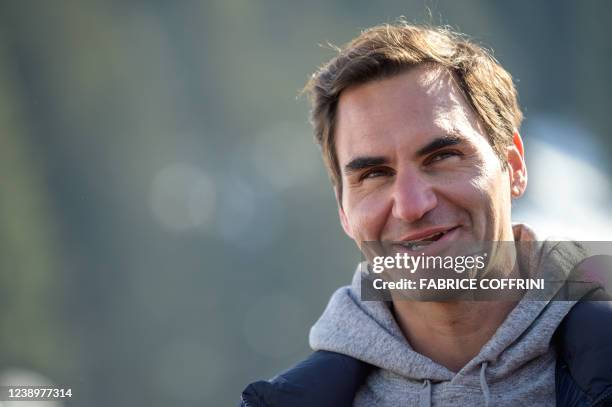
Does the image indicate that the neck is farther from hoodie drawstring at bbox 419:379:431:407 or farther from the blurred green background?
the blurred green background

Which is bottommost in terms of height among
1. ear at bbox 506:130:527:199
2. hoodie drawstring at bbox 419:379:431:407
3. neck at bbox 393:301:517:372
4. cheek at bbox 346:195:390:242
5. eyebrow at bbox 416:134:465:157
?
hoodie drawstring at bbox 419:379:431:407

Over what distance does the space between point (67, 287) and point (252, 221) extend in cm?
146

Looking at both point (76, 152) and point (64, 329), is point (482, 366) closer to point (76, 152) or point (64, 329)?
point (64, 329)

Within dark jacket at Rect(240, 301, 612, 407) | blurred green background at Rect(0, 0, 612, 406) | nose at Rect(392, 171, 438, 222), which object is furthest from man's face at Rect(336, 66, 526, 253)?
blurred green background at Rect(0, 0, 612, 406)

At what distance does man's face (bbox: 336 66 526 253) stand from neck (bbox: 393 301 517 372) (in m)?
0.18

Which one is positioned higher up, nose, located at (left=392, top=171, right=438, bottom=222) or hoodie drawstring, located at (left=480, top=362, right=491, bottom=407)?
nose, located at (left=392, top=171, right=438, bottom=222)

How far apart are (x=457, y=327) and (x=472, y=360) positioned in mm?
126

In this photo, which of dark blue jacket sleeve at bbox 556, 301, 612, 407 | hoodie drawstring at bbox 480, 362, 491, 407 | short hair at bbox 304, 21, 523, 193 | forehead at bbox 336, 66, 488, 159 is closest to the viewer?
dark blue jacket sleeve at bbox 556, 301, 612, 407

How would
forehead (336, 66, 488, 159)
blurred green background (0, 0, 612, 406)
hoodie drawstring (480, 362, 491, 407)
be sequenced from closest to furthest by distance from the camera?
1. hoodie drawstring (480, 362, 491, 407)
2. forehead (336, 66, 488, 159)
3. blurred green background (0, 0, 612, 406)

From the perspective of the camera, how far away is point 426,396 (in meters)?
1.68

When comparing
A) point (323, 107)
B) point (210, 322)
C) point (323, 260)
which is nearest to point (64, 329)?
point (210, 322)

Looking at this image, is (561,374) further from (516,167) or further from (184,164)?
(184,164)

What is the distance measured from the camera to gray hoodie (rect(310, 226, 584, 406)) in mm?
1621

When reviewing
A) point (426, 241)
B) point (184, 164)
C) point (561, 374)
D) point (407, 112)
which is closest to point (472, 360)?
point (561, 374)
